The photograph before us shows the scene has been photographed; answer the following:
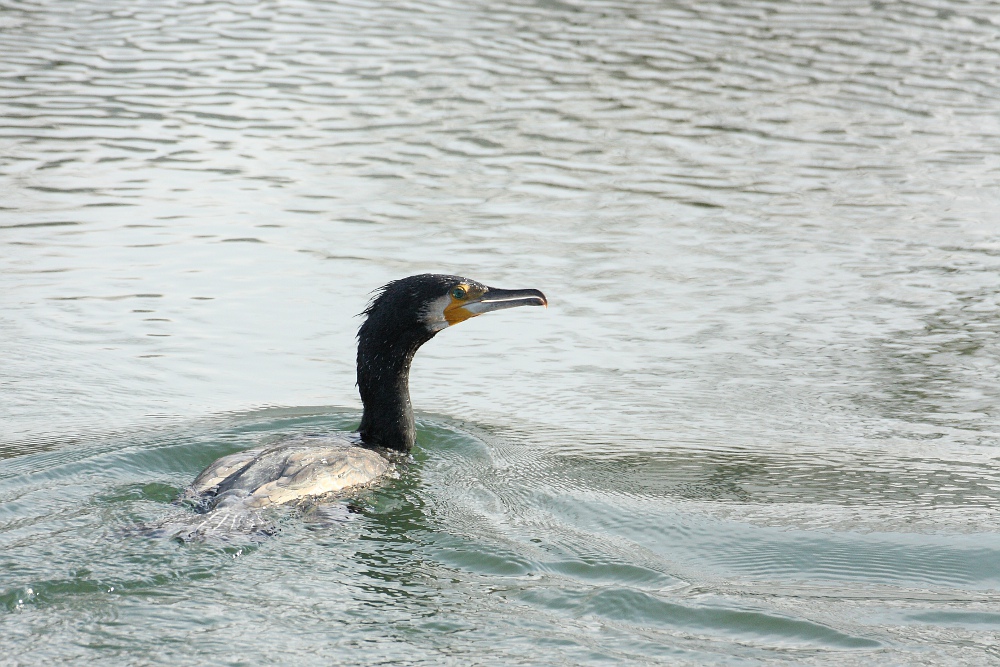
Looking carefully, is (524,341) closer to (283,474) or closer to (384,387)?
(384,387)

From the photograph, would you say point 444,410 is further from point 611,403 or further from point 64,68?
point 64,68

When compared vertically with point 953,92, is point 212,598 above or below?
below

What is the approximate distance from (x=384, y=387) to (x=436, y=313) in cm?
51

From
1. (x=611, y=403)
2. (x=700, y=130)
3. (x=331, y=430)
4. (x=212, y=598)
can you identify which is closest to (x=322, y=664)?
(x=212, y=598)

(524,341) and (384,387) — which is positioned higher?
(384,387)

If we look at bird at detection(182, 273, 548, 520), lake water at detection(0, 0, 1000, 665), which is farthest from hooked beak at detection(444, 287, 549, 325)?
lake water at detection(0, 0, 1000, 665)

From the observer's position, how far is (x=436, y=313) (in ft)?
23.7

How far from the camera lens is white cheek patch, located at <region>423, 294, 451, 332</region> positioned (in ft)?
23.6

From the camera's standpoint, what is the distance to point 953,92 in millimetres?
15414

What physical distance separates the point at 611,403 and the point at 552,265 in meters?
2.52

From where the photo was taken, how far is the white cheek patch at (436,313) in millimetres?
7184

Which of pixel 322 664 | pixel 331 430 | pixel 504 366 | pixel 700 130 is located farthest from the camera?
pixel 700 130

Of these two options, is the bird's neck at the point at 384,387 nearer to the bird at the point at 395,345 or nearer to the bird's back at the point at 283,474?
the bird at the point at 395,345

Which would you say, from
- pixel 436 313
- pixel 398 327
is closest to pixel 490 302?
pixel 436 313
